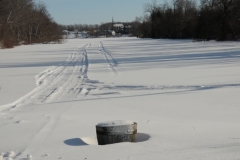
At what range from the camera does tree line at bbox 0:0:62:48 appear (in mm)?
46256

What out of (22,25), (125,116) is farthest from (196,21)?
(125,116)

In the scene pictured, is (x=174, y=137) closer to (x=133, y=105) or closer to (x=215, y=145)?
(x=215, y=145)

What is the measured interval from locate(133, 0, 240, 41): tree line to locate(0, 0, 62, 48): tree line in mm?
29313

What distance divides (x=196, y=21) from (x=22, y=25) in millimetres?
34589

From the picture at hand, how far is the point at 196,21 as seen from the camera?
217 feet

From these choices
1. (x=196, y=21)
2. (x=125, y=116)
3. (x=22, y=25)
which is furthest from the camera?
(x=196, y=21)

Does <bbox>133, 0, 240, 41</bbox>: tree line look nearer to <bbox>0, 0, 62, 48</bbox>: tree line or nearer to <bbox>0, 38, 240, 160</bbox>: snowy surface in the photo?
<bbox>0, 0, 62, 48</bbox>: tree line

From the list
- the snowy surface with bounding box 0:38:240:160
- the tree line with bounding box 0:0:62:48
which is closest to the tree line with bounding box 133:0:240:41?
the tree line with bounding box 0:0:62:48

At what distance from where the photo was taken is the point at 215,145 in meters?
4.57

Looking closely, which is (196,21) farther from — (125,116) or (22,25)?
(125,116)

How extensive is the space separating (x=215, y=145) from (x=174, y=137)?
0.69 metres

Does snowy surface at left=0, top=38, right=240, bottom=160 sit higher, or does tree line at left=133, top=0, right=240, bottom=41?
tree line at left=133, top=0, right=240, bottom=41

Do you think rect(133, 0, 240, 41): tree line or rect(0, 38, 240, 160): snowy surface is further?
rect(133, 0, 240, 41): tree line

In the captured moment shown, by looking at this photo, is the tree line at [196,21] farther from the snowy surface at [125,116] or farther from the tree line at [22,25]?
the snowy surface at [125,116]
